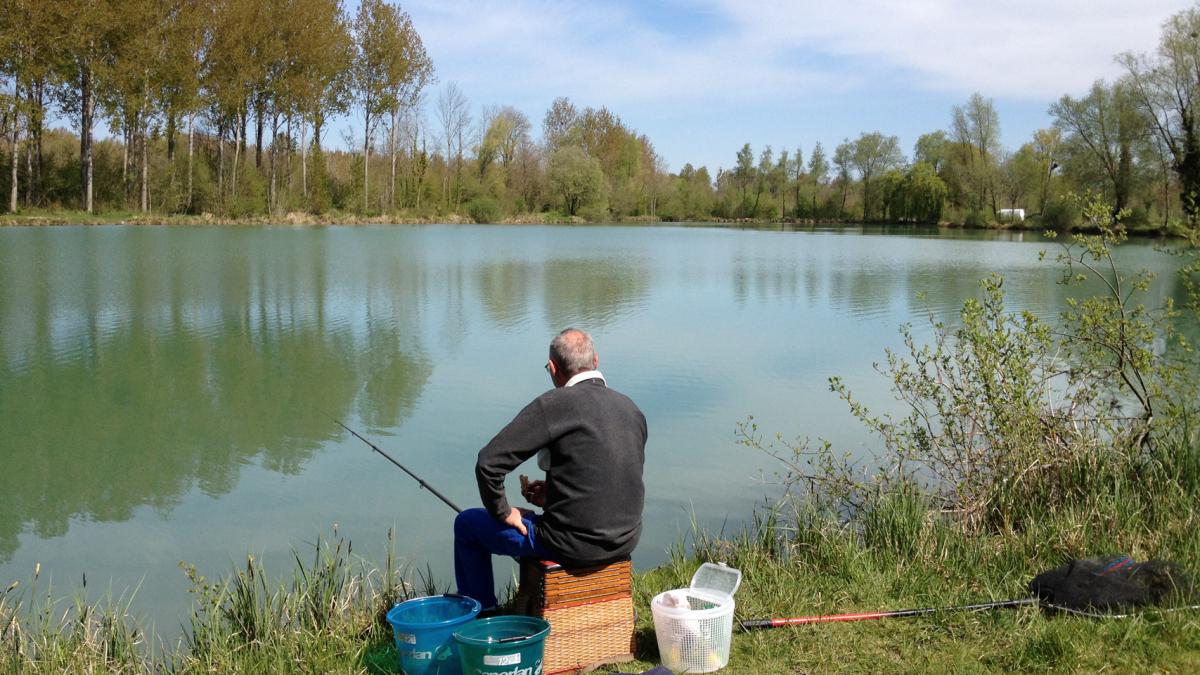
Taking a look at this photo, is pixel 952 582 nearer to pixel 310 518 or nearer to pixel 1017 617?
pixel 1017 617

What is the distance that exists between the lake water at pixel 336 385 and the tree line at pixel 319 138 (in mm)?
13691

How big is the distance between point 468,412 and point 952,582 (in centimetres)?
480

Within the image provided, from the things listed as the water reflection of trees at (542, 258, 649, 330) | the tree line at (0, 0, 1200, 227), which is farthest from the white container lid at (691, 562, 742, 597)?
the tree line at (0, 0, 1200, 227)

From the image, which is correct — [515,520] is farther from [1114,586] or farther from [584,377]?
[1114,586]

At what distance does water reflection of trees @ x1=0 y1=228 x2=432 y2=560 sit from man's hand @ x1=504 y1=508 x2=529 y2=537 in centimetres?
310

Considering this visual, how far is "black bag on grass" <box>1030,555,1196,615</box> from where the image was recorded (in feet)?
10.7

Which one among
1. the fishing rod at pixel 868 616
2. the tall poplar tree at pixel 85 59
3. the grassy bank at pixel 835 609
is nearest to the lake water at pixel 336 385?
the grassy bank at pixel 835 609

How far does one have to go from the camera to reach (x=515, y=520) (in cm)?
312

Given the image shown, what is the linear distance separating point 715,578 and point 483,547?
882 mm

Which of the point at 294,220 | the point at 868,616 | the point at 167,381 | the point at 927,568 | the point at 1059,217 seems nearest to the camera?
the point at 868,616

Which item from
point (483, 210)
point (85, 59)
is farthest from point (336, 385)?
point (483, 210)

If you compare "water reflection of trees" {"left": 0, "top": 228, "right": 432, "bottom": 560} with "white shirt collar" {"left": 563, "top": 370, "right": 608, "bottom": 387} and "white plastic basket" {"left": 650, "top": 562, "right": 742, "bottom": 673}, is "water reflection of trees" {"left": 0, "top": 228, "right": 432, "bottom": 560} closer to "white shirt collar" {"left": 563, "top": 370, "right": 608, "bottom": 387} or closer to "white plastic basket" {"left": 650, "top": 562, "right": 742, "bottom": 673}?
"white shirt collar" {"left": 563, "top": 370, "right": 608, "bottom": 387}

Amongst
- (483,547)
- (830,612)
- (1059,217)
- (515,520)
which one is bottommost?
(830,612)

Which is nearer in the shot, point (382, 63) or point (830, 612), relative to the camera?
point (830, 612)
